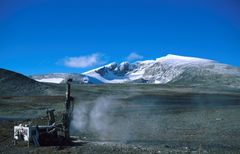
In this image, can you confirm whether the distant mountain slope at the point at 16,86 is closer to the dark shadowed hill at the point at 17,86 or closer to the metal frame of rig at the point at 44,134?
the dark shadowed hill at the point at 17,86

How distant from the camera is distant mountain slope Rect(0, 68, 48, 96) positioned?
105850 mm

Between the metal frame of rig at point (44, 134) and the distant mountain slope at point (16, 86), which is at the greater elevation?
the distant mountain slope at point (16, 86)

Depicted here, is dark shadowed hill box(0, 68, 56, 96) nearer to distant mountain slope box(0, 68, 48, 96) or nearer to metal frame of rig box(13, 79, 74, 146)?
distant mountain slope box(0, 68, 48, 96)

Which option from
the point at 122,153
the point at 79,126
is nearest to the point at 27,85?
the point at 79,126

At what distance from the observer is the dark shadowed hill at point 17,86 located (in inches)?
4161

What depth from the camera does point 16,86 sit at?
113 meters

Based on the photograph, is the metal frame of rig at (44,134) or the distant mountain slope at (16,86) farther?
the distant mountain slope at (16,86)

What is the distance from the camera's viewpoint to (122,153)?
850 inches

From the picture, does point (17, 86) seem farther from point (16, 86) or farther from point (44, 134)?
point (44, 134)

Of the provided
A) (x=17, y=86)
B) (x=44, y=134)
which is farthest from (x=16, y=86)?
(x=44, y=134)

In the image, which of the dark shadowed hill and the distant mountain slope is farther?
the distant mountain slope

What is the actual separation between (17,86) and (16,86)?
0.30 metres

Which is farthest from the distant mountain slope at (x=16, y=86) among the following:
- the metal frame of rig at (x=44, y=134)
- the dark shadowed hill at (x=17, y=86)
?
the metal frame of rig at (x=44, y=134)

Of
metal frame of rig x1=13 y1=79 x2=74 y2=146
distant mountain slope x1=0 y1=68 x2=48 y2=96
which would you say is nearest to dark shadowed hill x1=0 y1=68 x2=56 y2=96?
distant mountain slope x1=0 y1=68 x2=48 y2=96
